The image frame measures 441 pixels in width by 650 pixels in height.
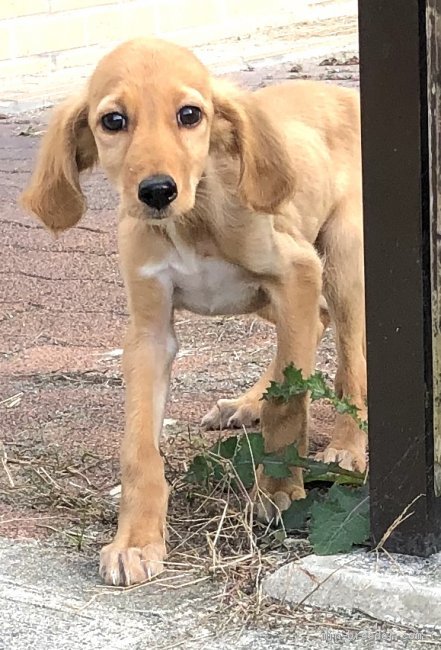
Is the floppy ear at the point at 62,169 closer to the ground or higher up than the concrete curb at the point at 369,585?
higher up

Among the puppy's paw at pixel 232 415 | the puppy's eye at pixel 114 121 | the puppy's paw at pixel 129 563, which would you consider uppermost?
the puppy's eye at pixel 114 121

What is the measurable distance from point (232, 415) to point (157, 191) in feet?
4.00

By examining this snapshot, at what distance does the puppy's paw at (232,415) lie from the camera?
12.1 ft

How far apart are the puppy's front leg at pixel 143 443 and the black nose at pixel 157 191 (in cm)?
42

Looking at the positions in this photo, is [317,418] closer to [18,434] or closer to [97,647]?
[18,434]

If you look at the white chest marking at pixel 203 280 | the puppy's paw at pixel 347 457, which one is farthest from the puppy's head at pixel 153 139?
the puppy's paw at pixel 347 457

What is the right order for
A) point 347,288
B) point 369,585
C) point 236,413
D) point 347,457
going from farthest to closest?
point 236,413 → point 347,288 → point 347,457 → point 369,585

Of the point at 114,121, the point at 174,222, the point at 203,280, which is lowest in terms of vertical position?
the point at 203,280

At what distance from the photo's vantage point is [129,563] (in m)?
2.69

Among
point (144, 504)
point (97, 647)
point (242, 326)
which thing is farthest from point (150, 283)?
point (242, 326)

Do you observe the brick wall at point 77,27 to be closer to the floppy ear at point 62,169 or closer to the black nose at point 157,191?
the floppy ear at point 62,169

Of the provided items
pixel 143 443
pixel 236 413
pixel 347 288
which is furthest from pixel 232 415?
pixel 143 443

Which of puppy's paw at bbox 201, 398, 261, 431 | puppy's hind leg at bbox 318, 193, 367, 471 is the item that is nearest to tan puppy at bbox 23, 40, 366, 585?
puppy's hind leg at bbox 318, 193, 367, 471

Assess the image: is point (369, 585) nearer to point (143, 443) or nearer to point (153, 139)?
point (143, 443)
